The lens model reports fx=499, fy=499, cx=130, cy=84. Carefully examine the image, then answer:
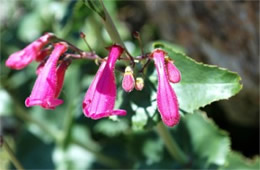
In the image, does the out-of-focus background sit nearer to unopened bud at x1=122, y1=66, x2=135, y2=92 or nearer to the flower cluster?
the flower cluster

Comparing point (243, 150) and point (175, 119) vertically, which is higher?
point (175, 119)

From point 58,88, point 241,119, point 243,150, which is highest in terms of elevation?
point 58,88

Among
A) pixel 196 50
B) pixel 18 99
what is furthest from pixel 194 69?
pixel 18 99

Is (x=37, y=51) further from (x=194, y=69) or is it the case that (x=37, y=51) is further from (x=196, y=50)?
(x=196, y=50)

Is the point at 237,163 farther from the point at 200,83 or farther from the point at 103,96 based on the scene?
the point at 103,96

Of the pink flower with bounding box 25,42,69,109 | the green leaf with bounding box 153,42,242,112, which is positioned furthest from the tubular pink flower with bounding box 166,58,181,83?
the pink flower with bounding box 25,42,69,109

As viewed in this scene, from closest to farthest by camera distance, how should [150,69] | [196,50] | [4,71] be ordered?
1. [150,69]
2. [196,50]
3. [4,71]
